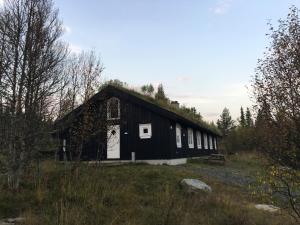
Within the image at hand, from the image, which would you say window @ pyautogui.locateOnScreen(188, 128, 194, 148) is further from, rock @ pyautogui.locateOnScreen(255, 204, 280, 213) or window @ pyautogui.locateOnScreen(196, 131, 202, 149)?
rock @ pyautogui.locateOnScreen(255, 204, 280, 213)

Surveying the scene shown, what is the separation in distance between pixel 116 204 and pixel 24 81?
189 inches

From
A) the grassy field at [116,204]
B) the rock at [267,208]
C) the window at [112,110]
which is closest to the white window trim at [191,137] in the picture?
the window at [112,110]

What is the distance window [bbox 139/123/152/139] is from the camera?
875 inches

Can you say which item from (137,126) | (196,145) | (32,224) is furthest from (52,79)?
(196,145)

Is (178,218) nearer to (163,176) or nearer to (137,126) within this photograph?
(163,176)

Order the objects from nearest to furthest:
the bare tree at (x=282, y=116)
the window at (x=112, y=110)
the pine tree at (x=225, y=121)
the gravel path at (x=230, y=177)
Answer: the bare tree at (x=282, y=116)
the gravel path at (x=230, y=177)
the window at (x=112, y=110)
the pine tree at (x=225, y=121)

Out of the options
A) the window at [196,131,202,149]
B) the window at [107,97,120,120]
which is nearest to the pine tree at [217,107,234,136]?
the window at [196,131,202,149]

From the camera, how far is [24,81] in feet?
34.2

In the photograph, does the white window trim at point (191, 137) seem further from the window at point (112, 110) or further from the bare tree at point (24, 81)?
the bare tree at point (24, 81)

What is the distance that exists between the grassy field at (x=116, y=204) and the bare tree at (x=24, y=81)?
1.15 metres

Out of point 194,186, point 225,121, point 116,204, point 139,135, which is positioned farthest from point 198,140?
point 225,121

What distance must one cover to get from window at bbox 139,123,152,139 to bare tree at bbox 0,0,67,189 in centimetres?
1168

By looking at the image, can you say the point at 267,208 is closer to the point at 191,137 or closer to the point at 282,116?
the point at 282,116

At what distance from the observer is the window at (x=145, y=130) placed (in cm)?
2222
